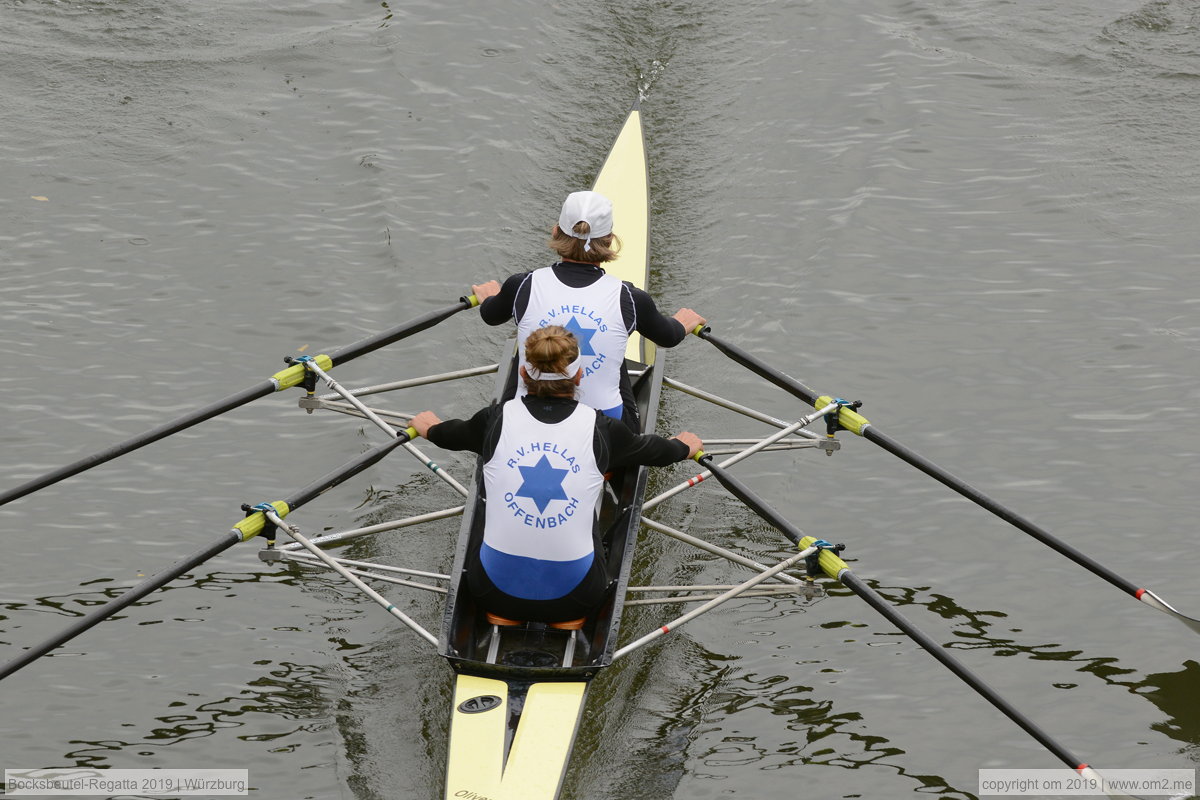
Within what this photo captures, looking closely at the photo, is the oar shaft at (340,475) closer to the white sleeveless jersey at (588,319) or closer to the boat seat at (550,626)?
the white sleeveless jersey at (588,319)

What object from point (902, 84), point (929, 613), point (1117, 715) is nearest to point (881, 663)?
point (929, 613)

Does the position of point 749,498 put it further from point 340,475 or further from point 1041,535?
point 340,475

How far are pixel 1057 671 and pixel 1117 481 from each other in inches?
91.4

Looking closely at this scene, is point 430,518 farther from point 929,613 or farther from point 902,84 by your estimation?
point 902,84

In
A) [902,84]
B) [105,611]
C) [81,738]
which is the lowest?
[81,738]

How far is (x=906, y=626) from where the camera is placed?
22.8ft

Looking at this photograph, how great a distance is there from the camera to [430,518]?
829 cm

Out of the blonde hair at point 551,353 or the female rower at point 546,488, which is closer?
the blonde hair at point 551,353

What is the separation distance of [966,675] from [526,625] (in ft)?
7.95

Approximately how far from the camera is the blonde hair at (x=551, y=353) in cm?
641

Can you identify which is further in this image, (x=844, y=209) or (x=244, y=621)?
(x=844, y=209)

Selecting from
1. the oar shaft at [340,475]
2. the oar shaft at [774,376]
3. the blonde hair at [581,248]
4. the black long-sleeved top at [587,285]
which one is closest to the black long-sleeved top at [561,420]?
the oar shaft at [340,475]
